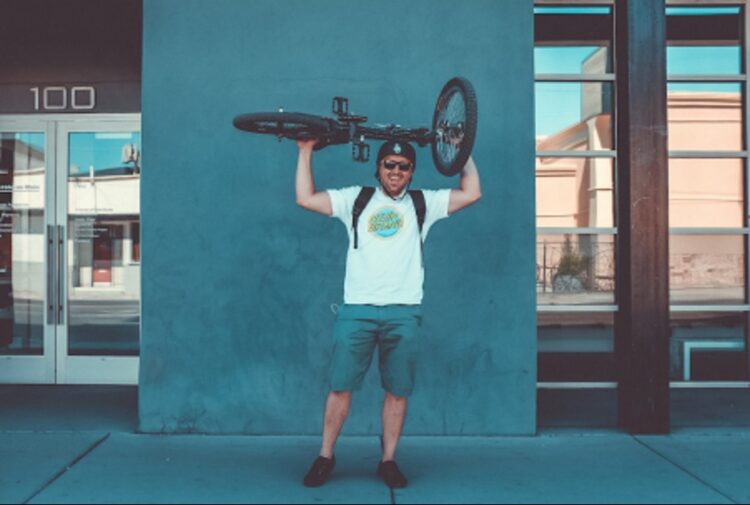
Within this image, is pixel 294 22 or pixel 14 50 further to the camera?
pixel 14 50

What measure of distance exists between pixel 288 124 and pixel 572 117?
3.07 m

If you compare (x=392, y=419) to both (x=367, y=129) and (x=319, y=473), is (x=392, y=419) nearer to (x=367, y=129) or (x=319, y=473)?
(x=319, y=473)

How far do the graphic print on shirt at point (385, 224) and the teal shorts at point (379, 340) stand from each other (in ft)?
1.31

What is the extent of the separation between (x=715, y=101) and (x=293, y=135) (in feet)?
14.7

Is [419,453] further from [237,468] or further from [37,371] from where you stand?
[37,371]

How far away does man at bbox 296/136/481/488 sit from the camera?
438 cm

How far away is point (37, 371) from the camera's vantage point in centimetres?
729

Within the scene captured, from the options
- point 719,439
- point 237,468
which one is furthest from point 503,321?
point 237,468

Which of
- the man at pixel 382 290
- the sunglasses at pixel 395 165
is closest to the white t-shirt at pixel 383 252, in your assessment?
the man at pixel 382 290

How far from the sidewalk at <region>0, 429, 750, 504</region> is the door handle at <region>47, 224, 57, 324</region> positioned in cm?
190

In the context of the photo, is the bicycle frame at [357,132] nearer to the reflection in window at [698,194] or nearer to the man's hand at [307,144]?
the man's hand at [307,144]

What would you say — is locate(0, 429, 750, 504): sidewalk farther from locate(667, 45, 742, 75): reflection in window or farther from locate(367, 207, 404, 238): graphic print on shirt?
locate(667, 45, 742, 75): reflection in window

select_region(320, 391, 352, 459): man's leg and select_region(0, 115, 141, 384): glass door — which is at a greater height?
select_region(0, 115, 141, 384): glass door

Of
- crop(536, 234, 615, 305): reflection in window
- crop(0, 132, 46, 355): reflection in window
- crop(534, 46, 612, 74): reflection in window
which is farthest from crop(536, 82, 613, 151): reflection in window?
crop(0, 132, 46, 355): reflection in window
